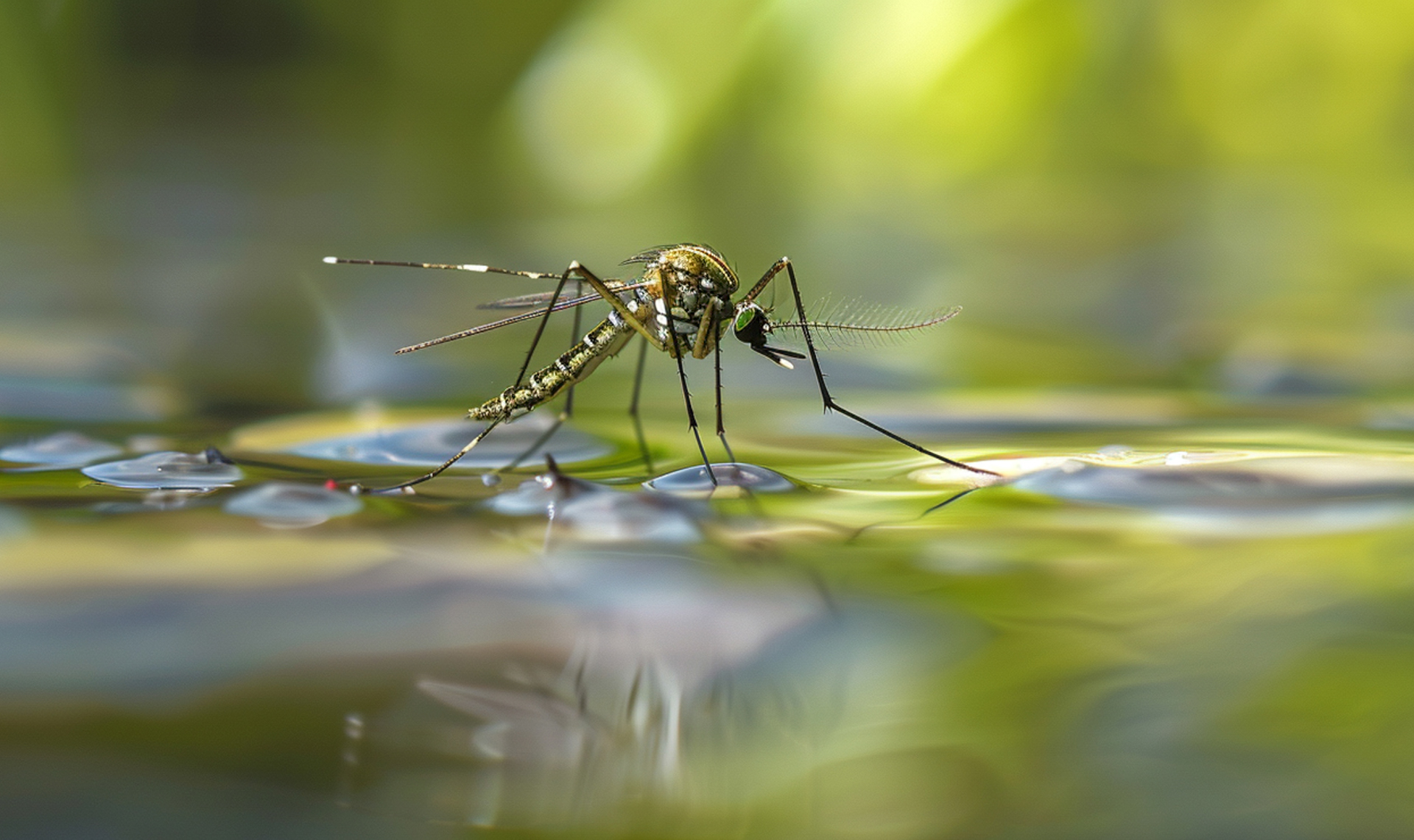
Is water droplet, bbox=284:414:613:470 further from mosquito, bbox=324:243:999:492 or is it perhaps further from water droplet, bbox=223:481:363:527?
water droplet, bbox=223:481:363:527

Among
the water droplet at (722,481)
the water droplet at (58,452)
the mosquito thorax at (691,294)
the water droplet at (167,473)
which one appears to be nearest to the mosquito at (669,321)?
the mosquito thorax at (691,294)

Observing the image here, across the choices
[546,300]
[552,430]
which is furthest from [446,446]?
[546,300]

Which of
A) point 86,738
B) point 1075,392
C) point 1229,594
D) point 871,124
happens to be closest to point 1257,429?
point 1075,392

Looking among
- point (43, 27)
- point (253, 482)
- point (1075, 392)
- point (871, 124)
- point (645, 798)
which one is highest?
point (43, 27)

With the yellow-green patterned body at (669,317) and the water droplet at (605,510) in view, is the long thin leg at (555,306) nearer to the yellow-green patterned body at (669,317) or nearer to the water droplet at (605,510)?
the yellow-green patterned body at (669,317)

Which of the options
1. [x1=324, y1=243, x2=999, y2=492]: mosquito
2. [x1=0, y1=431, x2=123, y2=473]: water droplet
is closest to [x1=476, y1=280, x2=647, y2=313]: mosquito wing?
[x1=324, y1=243, x2=999, y2=492]: mosquito

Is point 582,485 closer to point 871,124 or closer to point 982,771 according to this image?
point 982,771
